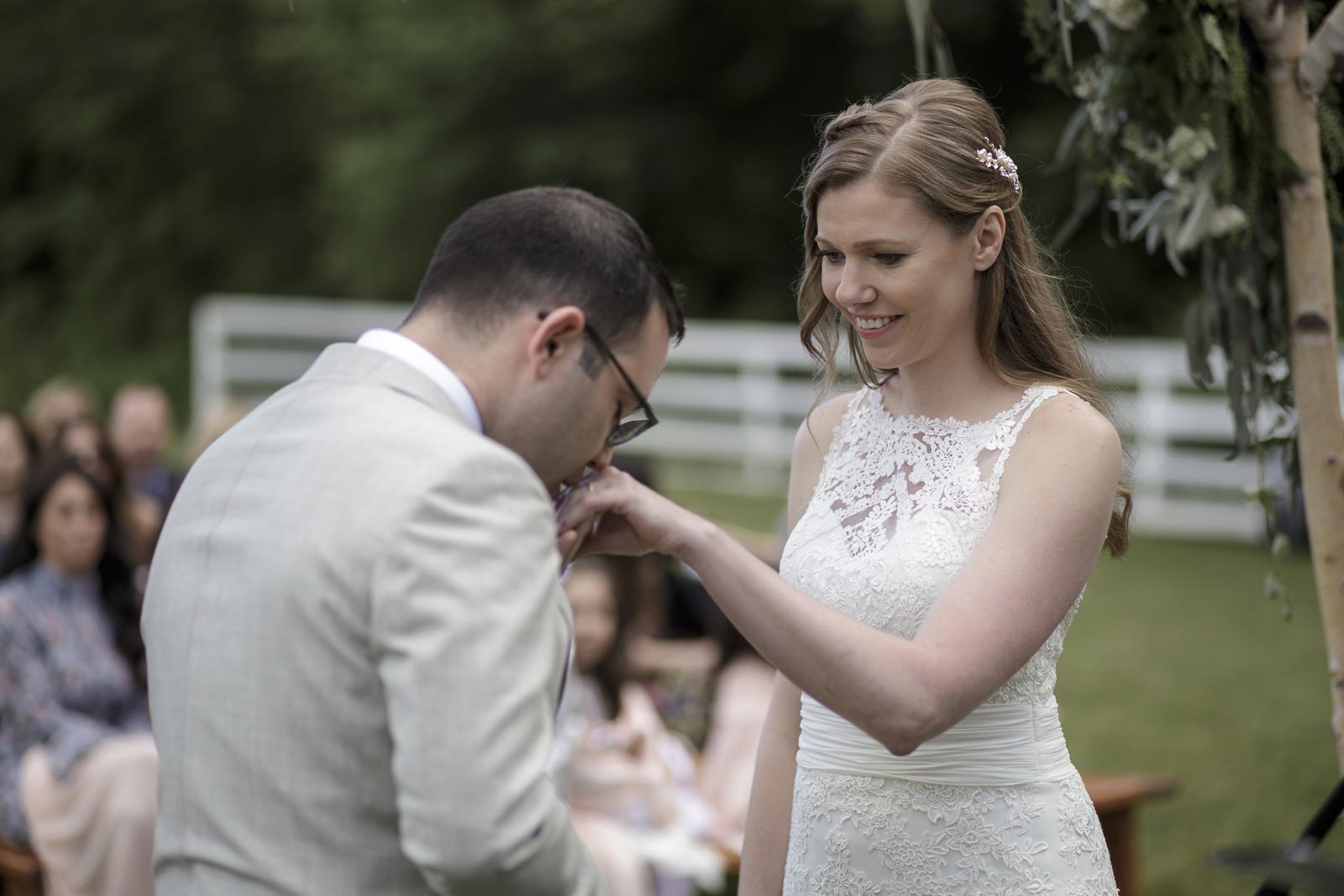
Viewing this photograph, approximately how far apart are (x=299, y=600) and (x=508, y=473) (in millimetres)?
271

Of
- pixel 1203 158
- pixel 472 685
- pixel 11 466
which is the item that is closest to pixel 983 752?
pixel 1203 158

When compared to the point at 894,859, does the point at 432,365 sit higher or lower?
higher

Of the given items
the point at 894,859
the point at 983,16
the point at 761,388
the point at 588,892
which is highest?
the point at 588,892

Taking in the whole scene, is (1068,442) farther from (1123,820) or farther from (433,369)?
(1123,820)

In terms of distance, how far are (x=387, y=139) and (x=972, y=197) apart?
22.3m

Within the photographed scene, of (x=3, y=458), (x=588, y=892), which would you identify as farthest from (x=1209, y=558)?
(x=588, y=892)

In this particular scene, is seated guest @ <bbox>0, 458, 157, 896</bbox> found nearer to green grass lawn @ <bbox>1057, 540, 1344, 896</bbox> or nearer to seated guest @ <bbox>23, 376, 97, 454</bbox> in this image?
seated guest @ <bbox>23, 376, 97, 454</bbox>

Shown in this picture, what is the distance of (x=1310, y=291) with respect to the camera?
8.33ft

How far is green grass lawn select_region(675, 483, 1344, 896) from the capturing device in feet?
21.9

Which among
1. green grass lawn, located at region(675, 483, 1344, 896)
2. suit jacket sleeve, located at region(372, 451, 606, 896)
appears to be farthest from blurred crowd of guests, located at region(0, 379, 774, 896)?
suit jacket sleeve, located at region(372, 451, 606, 896)

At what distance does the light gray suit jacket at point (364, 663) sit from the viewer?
5.13 ft

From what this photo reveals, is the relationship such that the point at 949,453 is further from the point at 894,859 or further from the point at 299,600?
the point at 299,600

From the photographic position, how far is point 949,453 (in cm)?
251

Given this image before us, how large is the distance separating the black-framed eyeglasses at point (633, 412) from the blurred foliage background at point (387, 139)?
44.8ft
